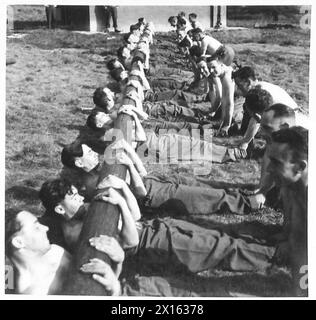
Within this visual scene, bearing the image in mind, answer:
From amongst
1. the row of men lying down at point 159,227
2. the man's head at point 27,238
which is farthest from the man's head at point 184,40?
the man's head at point 27,238

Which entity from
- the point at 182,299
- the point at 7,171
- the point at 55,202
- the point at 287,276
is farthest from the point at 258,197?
the point at 7,171

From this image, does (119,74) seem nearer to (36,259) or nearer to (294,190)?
(294,190)

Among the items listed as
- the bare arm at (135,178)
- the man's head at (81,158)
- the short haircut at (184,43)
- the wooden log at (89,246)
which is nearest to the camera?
the wooden log at (89,246)

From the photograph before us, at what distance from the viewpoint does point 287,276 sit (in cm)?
217

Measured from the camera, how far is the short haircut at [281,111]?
2503mm

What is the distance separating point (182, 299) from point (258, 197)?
26.1 inches

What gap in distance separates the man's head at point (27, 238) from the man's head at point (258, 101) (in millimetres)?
1342

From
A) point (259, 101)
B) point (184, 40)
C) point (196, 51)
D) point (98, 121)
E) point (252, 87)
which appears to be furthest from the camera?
point (184, 40)

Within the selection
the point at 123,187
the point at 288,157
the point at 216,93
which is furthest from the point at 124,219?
the point at 216,93

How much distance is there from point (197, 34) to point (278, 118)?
5.44 ft

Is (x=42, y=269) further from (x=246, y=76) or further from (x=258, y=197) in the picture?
(x=246, y=76)

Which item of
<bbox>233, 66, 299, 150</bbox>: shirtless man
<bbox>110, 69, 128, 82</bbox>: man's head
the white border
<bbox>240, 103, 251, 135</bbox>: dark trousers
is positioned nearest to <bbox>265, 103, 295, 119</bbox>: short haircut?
the white border

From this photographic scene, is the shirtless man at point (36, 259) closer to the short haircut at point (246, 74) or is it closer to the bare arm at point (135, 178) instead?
the bare arm at point (135, 178)

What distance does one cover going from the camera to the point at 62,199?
222cm
